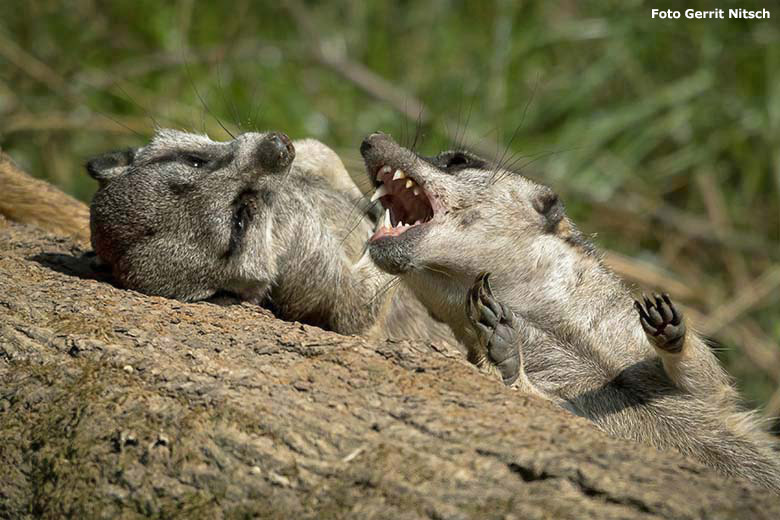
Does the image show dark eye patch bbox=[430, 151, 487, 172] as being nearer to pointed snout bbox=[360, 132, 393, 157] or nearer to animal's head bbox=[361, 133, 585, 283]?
animal's head bbox=[361, 133, 585, 283]

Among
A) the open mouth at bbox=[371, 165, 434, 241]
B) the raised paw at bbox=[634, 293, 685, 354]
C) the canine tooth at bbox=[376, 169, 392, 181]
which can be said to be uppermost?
the canine tooth at bbox=[376, 169, 392, 181]

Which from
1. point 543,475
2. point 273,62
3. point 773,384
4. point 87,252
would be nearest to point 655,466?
point 543,475

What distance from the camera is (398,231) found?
4160 mm

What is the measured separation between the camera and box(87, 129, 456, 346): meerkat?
14.5ft

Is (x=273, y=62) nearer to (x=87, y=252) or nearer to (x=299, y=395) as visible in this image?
(x=87, y=252)

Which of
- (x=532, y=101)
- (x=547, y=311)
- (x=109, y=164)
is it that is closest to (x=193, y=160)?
(x=109, y=164)

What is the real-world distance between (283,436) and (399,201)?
1.83 metres

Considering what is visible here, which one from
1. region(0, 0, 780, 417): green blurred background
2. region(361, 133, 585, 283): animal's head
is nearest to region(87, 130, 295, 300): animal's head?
region(361, 133, 585, 283): animal's head

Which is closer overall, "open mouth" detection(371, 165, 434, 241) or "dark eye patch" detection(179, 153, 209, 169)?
"open mouth" detection(371, 165, 434, 241)

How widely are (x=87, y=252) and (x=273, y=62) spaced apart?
5270 millimetres

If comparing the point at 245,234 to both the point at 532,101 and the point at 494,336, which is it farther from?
the point at 532,101

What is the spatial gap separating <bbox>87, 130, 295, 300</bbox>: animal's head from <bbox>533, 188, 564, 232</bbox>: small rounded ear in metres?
1.25

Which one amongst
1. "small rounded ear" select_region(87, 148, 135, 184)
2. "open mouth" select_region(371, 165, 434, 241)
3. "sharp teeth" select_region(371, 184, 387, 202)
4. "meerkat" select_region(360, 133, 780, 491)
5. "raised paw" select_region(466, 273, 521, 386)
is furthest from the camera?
"small rounded ear" select_region(87, 148, 135, 184)

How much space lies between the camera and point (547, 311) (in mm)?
4410
